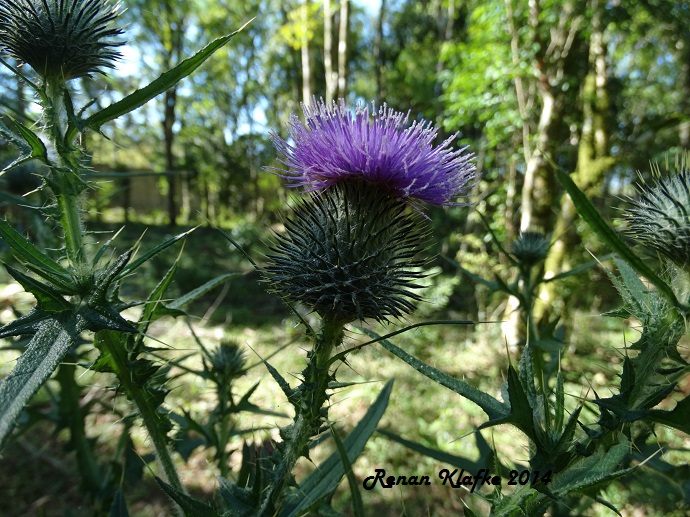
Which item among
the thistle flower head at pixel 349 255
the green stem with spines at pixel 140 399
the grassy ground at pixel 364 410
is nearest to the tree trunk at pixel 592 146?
the grassy ground at pixel 364 410

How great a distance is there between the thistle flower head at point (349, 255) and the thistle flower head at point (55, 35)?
789 mm

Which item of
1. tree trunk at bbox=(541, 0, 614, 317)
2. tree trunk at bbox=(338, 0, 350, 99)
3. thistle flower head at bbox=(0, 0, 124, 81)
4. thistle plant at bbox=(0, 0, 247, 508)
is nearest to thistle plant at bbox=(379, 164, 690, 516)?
thistle plant at bbox=(0, 0, 247, 508)

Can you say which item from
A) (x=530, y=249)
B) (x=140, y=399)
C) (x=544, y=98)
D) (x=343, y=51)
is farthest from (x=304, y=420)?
(x=343, y=51)

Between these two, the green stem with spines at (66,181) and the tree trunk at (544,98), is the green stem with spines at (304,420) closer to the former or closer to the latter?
the green stem with spines at (66,181)

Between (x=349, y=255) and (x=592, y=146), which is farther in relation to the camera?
(x=592, y=146)

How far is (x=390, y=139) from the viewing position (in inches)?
53.3

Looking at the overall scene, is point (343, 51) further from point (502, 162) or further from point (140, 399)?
point (140, 399)

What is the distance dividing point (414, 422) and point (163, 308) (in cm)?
448

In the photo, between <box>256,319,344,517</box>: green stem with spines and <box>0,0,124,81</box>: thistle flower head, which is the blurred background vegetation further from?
<box>256,319,344,517</box>: green stem with spines

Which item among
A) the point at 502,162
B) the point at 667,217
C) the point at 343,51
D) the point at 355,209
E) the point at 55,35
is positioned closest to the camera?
the point at 667,217

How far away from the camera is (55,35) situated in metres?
1.24

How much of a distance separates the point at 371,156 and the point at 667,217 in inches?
31.2

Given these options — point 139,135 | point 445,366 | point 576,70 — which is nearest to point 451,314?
point 445,366

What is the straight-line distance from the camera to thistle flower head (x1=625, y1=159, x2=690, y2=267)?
1.06 metres
